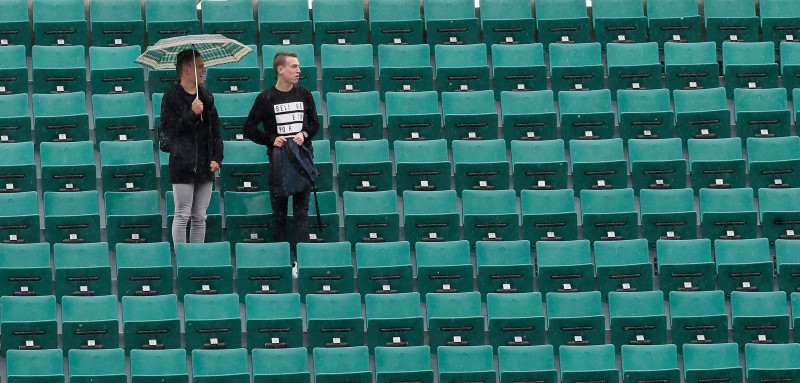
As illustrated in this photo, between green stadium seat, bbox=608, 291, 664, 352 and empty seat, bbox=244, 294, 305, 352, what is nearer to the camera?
empty seat, bbox=244, 294, 305, 352

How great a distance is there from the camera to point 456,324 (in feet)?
30.4

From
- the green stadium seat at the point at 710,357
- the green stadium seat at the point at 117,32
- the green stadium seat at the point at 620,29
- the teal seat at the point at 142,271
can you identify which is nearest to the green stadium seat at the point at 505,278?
the green stadium seat at the point at 710,357

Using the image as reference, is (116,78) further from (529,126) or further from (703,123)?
(703,123)

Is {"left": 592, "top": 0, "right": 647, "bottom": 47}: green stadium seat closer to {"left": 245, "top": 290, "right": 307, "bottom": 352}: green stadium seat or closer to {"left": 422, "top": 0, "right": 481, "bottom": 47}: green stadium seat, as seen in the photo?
{"left": 422, "top": 0, "right": 481, "bottom": 47}: green stadium seat

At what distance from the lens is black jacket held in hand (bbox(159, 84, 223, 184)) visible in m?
9.56

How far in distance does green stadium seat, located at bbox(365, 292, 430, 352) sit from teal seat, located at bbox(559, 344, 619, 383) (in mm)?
733

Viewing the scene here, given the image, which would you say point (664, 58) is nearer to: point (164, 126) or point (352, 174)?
point (352, 174)

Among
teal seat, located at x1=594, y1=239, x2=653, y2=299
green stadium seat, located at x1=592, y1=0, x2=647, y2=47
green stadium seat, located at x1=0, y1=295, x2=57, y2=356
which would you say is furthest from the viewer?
green stadium seat, located at x1=592, y1=0, x2=647, y2=47

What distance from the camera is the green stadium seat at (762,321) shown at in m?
9.41

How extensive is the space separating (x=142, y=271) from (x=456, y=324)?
63.5 inches

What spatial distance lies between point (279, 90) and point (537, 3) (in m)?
2.35

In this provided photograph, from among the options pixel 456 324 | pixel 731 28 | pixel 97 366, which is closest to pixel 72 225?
pixel 97 366

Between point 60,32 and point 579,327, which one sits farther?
point 60,32

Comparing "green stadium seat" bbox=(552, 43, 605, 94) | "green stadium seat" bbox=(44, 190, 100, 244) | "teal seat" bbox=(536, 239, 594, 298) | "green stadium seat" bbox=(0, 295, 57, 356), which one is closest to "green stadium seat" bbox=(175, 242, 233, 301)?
"green stadium seat" bbox=(44, 190, 100, 244)
